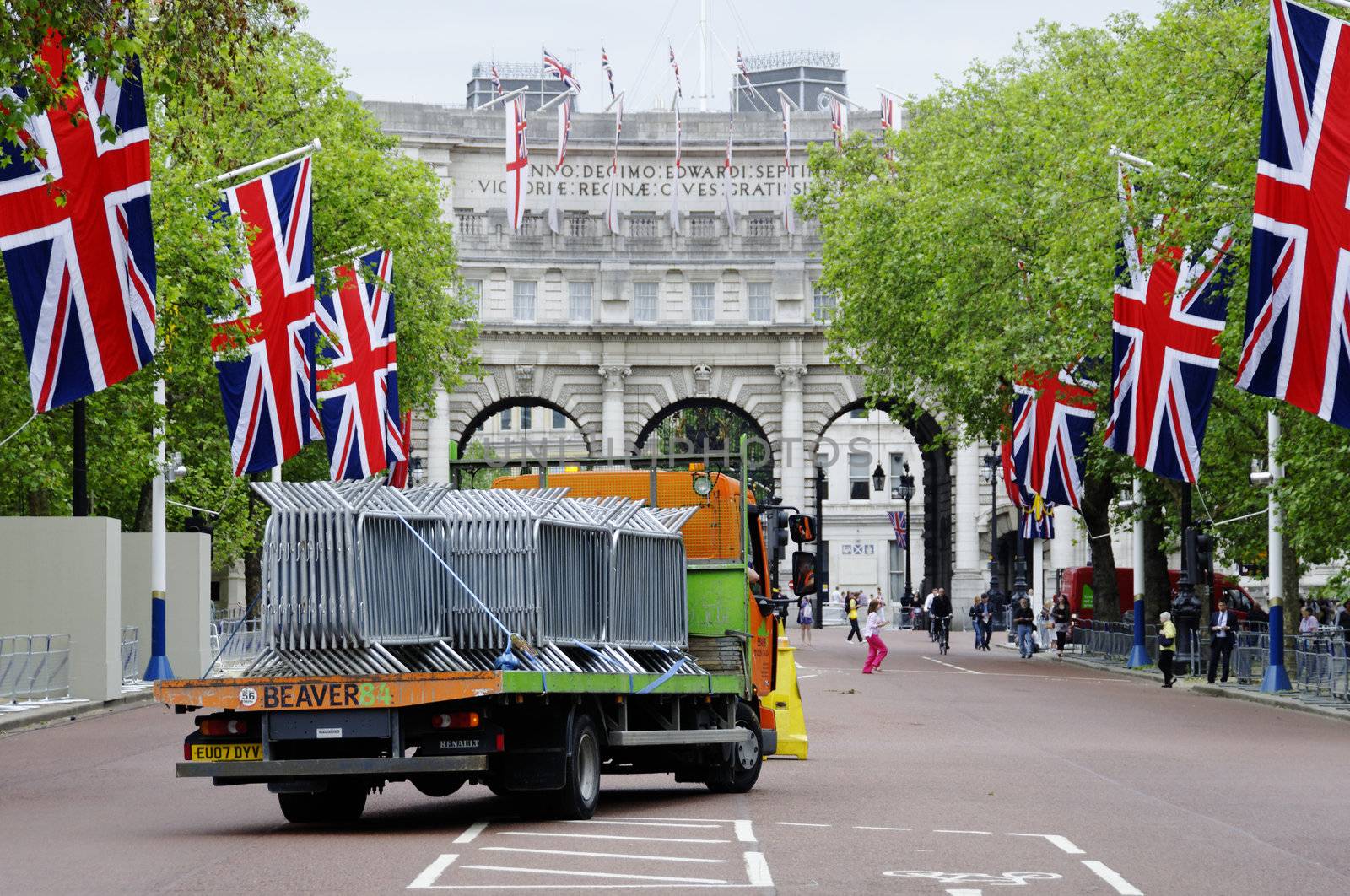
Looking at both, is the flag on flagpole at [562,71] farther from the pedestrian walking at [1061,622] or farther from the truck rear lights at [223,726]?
the truck rear lights at [223,726]

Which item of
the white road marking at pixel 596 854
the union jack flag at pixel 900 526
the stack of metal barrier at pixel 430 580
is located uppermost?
the union jack flag at pixel 900 526

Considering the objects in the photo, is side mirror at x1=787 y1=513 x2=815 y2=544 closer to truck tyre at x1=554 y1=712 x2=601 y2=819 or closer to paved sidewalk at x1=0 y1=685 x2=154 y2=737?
truck tyre at x1=554 y1=712 x2=601 y2=819

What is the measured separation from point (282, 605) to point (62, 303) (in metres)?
6.36

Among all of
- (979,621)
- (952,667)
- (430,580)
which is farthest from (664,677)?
(979,621)

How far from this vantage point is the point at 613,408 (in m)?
83.9

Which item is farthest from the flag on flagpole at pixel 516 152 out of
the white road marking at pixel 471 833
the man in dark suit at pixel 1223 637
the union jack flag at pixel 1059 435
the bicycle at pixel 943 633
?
the white road marking at pixel 471 833

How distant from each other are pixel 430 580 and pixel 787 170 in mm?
73293

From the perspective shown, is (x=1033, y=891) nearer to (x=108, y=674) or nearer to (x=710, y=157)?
(x=108, y=674)

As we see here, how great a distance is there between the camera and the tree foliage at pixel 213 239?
21750mm

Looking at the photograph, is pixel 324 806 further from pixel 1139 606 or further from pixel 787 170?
pixel 787 170

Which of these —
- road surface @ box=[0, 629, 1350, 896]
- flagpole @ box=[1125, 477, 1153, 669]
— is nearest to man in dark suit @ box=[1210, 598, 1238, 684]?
flagpole @ box=[1125, 477, 1153, 669]

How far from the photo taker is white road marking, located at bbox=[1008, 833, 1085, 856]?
14.4 meters

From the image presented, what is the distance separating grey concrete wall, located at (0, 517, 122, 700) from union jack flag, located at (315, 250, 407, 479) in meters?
5.11

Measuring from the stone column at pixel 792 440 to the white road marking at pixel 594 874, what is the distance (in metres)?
70.9
